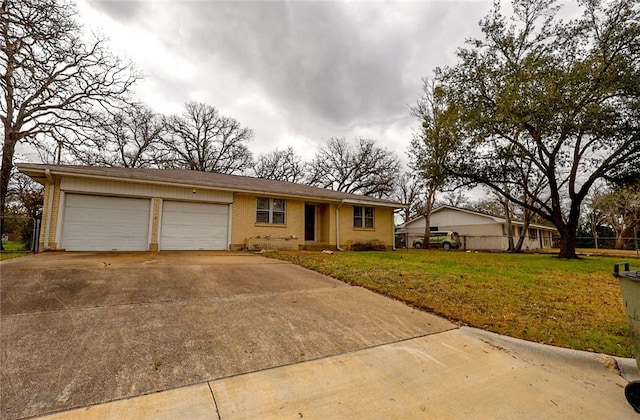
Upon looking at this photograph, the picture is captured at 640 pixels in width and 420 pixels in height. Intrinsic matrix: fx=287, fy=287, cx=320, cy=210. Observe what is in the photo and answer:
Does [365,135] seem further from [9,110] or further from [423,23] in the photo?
[9,110]

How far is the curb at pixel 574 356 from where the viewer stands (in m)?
3.10

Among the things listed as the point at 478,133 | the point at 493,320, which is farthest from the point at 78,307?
the point at 478,133

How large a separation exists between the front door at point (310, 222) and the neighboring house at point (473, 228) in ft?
46.0

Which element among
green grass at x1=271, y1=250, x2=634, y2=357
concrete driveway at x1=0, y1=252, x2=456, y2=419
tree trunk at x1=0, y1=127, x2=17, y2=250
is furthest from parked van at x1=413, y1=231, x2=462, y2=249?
tree trunk at x1=0, y1=127, x2=17, y2=250

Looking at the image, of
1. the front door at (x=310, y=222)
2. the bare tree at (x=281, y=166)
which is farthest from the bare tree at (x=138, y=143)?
the front door at (x=310, y=222)

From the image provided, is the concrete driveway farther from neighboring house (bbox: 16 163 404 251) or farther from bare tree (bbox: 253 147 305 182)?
bare tree (bbox: 253 147 305 182)

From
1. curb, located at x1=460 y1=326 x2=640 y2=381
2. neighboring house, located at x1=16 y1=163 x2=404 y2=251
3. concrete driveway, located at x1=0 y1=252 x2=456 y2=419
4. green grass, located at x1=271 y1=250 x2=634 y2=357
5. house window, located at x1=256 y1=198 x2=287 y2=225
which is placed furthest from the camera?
house window, located at x1=256 y1=198 x2=287 y2=225

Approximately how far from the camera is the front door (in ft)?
49.7

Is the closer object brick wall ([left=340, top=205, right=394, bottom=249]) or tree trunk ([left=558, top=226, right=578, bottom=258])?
tree trunk ([left=558, top=226, right=578, bottom=258])

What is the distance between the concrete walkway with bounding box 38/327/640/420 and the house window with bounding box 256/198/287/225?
10.3 meters

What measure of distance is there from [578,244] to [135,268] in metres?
43.6

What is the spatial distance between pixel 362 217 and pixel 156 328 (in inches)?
529

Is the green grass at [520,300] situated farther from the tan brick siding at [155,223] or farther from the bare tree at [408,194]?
the bare tree at [408,194]

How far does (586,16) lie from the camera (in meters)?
13.1
